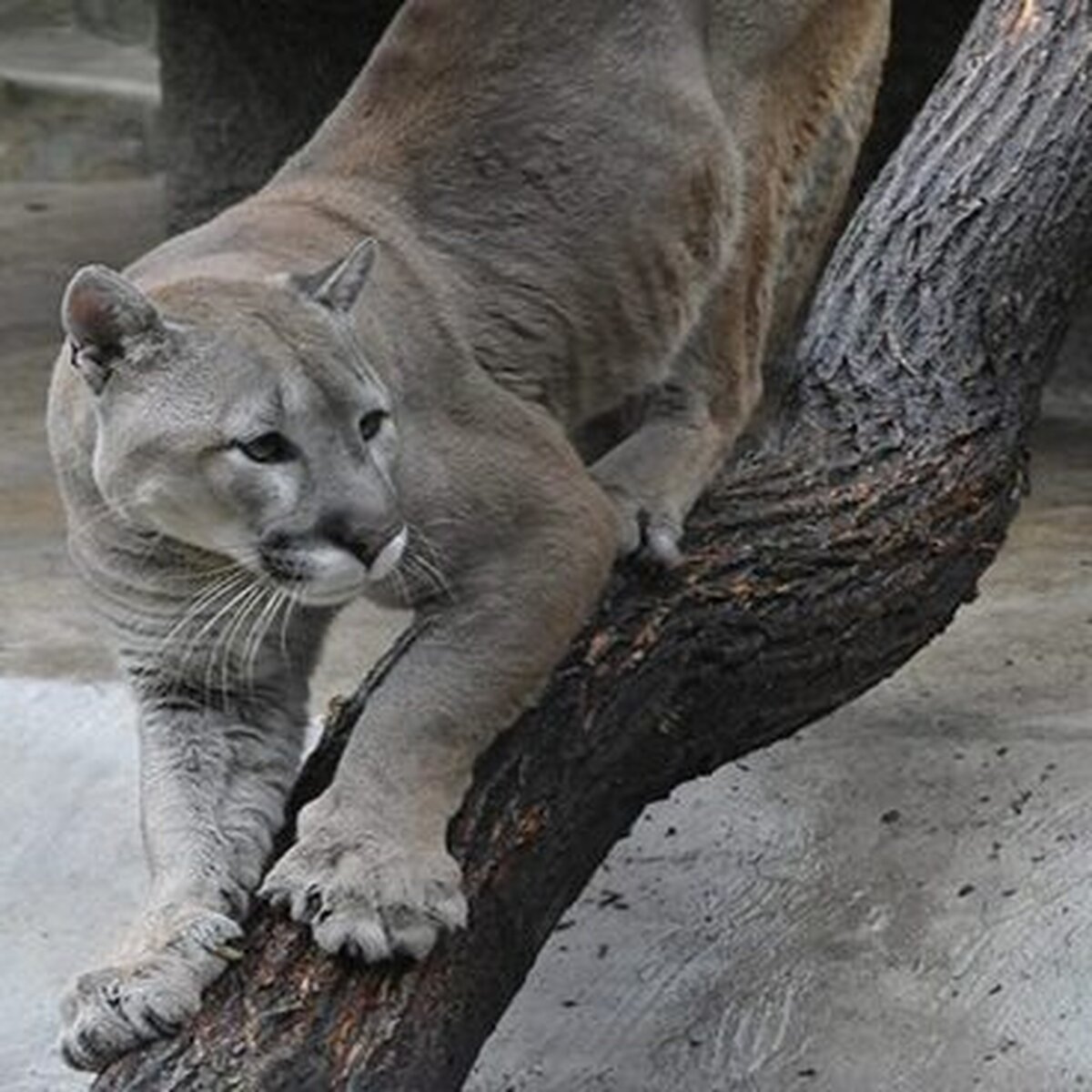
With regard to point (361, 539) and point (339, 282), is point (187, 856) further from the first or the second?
point (339, 282)

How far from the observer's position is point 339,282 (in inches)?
133

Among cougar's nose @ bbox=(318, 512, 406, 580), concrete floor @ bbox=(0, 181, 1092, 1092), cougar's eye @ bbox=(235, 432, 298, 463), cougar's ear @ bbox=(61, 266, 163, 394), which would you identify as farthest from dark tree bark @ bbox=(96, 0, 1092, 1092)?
cougar's ear @ bbox=(61, 266, 163, 394)

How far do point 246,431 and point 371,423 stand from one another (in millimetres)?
168

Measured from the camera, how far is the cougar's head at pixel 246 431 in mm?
3174

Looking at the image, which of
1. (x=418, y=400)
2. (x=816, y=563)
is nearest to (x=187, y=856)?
(x=418, y=400)

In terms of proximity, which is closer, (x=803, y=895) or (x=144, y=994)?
(x=144, y=994)

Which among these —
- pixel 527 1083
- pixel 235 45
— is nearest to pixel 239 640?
pixel 527 1083

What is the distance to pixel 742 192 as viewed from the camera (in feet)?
14.0

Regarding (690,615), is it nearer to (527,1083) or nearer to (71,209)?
(527,1083)

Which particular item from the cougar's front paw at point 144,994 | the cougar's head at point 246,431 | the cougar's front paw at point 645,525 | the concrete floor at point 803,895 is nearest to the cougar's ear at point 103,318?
the cougar's head at point 246,431

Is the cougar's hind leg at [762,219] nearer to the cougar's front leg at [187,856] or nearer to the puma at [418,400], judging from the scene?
the puma at [418,400]

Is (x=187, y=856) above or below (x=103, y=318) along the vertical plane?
below

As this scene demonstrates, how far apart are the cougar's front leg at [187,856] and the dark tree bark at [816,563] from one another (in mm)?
37

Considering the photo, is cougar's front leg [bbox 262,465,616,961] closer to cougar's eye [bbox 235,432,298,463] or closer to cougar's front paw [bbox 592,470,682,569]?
cougar's front paw [bbox 592,470,682,569]
